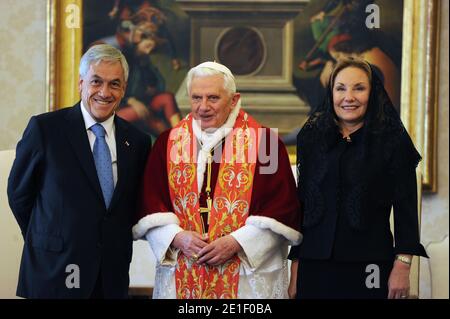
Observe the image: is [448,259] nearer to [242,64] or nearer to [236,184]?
[242,64]

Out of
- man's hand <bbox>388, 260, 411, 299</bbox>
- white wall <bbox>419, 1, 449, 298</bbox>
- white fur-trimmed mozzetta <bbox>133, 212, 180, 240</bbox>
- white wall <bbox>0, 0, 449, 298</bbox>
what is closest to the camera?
man's hand <bbox>388, 260, 411, 299</bbox>

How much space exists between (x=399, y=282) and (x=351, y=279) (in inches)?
8.1

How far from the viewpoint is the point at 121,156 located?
369 centimetres

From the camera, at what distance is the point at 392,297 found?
350 cm

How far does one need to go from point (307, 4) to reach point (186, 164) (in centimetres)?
238

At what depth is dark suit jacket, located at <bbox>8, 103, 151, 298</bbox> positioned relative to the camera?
11.6 ft

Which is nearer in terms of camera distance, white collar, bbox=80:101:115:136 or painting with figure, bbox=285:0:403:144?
white collar, bbox=80:101:115:136

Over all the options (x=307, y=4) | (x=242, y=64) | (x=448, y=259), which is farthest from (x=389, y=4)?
(x=448, y=259)

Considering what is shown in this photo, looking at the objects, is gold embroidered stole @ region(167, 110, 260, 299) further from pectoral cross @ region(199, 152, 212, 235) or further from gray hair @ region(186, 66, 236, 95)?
gray hair @ region(186, 66, 236, 95)

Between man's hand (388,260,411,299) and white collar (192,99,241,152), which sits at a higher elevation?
white collar (192,99,241,152)

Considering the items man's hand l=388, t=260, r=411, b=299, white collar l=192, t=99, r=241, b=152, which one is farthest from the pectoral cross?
man's hand l=388, t=260, r=411, b=299

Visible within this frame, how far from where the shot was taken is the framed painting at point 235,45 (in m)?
5.69

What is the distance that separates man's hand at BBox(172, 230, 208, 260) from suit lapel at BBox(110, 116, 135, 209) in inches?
12.9

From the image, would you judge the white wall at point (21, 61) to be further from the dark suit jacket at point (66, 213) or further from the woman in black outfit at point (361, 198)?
the woman in black outfit at point (361, 198)
